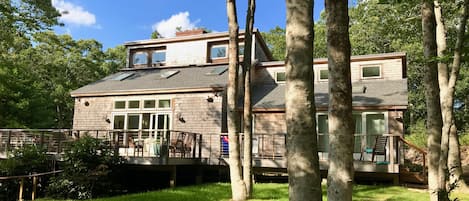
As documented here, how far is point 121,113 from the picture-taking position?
15.7 metres

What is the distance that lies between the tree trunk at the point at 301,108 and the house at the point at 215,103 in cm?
890

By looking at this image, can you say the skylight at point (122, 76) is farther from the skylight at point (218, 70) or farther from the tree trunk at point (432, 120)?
the tree trunk at point (432, 120)

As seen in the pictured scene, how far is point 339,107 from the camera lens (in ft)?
11.0

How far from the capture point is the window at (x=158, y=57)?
64.9ft

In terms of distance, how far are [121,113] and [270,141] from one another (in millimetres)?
6282

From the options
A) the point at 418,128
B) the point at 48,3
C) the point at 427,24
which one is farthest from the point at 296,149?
the point at 418,128

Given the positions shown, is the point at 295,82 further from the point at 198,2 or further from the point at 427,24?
the point at 198,2

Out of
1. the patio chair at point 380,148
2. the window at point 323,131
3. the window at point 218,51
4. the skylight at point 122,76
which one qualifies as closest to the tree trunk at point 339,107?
the patio chair at point 380,148

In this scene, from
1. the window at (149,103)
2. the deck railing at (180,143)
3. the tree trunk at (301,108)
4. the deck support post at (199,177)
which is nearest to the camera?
the tree trunk at (301,108)

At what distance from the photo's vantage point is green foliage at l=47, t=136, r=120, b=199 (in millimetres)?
9859

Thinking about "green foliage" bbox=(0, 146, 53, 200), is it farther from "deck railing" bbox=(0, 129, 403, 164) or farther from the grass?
the grass

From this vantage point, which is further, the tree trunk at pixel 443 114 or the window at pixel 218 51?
the window at pixel 218 51

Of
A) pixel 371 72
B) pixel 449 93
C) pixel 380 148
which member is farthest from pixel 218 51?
pixel 449 93

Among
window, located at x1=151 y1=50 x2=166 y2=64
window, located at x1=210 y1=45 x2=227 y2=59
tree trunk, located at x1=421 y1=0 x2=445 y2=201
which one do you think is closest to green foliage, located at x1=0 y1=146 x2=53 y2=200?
window, located at x1=151 y1=50 x2=166 y2=64
